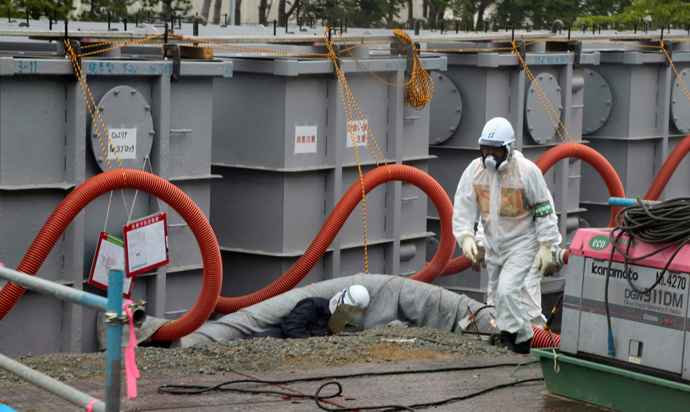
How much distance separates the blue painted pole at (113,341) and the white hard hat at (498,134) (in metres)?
4.87

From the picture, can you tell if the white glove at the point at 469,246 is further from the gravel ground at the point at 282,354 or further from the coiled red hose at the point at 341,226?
the coiled red hose at the point at 341,226

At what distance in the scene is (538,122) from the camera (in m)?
11.0

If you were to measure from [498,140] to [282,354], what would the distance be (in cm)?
237

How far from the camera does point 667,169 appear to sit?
40.0 feet

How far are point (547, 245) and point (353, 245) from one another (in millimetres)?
2177

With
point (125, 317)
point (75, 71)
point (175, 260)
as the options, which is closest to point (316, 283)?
point (175, 260)

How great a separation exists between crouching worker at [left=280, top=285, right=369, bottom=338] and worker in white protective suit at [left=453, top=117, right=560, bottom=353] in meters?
0.99

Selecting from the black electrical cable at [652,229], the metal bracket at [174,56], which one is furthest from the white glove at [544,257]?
the metal bracket at [174,56]

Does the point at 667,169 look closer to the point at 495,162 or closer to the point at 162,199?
the point at 495,162

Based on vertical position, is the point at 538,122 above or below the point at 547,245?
above

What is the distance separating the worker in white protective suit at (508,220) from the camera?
762 centimetres

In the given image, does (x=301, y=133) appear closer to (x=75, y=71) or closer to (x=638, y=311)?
(x=75, y=71)

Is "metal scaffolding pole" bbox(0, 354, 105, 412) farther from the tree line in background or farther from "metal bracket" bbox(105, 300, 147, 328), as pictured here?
the tree line in background

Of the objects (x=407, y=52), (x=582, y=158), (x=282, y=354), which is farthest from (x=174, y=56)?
(x=582, y=158)
